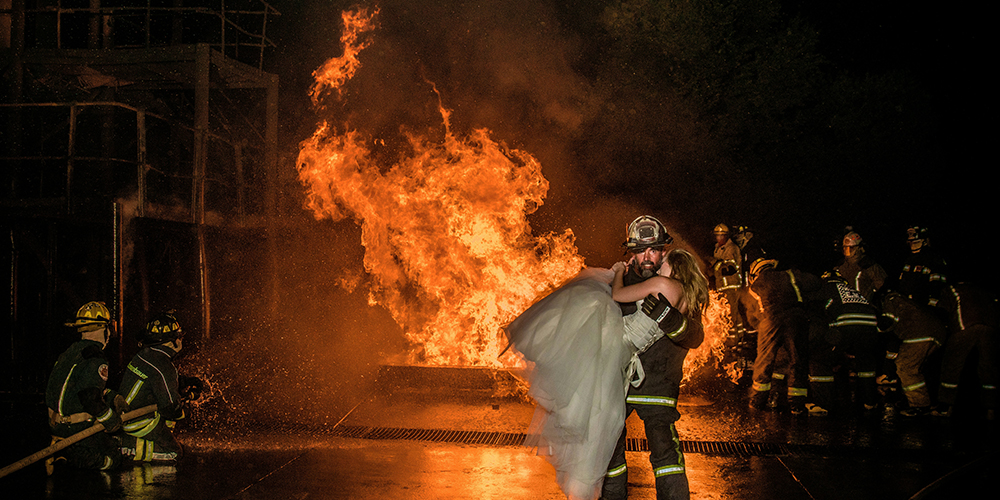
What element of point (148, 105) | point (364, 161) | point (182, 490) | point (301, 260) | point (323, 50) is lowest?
point (182, 490)

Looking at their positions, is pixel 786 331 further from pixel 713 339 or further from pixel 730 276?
pixel 730 276

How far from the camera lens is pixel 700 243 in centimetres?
1311

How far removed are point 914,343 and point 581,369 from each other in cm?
604

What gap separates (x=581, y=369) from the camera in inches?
153

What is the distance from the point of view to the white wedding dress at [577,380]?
3.81 meters

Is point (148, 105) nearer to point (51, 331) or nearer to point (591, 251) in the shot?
point (51, 331)

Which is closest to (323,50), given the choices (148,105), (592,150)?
(148,105)

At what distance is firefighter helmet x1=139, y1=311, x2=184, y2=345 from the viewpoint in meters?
5.65

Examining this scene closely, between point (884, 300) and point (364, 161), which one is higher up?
point (364, 161)

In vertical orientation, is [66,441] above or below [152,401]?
below

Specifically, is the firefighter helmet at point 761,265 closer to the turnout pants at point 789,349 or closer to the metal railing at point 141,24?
the turnout pants at point 789,349

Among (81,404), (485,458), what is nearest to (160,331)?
(81,404)

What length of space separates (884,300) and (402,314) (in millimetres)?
6482

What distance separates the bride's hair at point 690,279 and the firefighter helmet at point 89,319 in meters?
4.65
